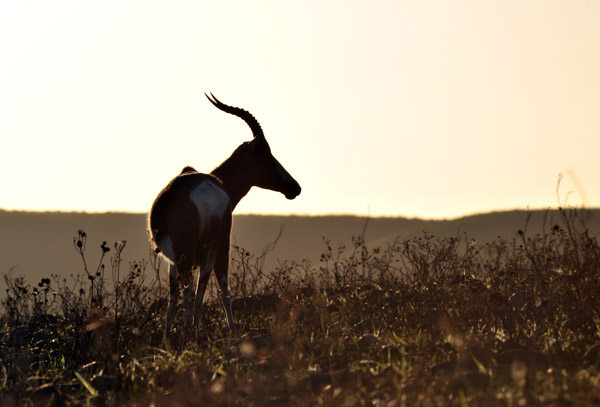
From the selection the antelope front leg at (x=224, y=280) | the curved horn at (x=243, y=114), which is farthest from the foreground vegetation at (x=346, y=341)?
the curved horn at (x=243, y=114)

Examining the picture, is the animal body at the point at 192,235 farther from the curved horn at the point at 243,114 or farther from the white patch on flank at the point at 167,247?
the curved horn at the point at 243,114

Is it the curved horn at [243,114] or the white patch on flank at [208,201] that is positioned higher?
the curved horn at [243,114]

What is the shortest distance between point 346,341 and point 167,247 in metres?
2.57

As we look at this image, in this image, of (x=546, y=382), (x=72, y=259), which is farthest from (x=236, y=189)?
(x=72, y=259)

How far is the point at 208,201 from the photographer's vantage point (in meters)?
9.87

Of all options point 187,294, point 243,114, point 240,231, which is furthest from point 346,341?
point 240,231

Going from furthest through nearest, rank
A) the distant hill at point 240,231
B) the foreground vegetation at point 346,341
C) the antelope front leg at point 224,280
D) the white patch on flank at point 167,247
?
the distant hill at point 240,231 → the antelope front leg at point 224,280 → the white patch on flank at point 167,247 → the foreground vegetation at point 346,341

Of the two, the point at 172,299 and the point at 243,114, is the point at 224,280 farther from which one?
the point at 243,114

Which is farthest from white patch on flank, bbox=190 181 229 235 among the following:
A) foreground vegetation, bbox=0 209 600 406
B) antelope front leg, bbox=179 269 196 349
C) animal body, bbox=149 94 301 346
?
foreground vegetation, bbox=0 209 600 406

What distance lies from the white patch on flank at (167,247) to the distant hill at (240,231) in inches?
898

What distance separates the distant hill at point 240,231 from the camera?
35641 millimetres

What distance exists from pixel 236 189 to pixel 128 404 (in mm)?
5175

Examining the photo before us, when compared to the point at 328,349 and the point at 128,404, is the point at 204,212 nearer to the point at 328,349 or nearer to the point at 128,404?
the point at 328,349

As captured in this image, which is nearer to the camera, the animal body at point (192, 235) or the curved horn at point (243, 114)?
the animal body at point (192, 235)
